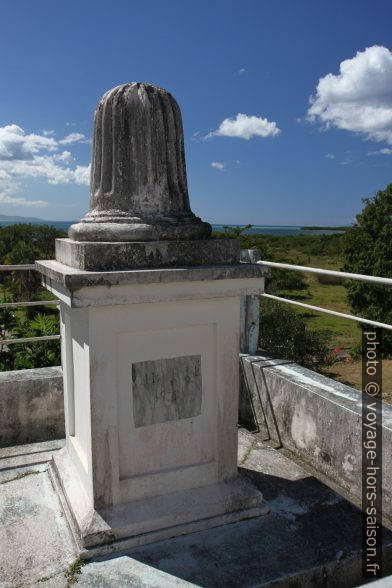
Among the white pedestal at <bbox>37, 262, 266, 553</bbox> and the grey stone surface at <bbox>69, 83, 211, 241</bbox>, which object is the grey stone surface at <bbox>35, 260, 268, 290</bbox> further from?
the grey stone surface at <bbox>69, 83, 211, 241</bbox>

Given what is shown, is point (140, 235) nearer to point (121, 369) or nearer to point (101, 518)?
point (121, 369)

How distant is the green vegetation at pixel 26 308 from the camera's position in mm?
5688

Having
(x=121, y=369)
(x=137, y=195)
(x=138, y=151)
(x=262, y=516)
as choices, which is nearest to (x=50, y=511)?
(x=121, y=369)

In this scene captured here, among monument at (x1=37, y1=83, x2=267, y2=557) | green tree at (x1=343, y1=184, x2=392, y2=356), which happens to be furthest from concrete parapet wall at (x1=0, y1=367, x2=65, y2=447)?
green tree at (x1=343, y1=184, x2=392, y2=356)

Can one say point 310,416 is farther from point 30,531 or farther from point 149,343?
point 30,531

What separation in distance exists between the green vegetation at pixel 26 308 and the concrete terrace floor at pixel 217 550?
2404mm

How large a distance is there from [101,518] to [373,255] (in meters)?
19.3

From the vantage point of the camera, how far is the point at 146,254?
2.71 meters

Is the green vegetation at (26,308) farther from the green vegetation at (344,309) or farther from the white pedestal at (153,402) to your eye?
the green vegetation at (344,309)

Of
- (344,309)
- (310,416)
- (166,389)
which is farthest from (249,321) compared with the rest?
(344,309)

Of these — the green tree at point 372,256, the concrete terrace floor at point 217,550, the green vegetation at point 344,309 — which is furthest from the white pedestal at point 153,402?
the green tree at point 372,256

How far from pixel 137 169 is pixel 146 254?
1.64 feet

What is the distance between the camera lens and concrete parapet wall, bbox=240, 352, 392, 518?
3.25 meters

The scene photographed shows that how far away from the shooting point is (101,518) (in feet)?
8.99
